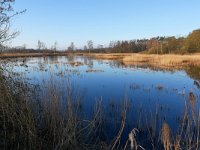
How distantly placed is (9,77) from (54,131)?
1.21 meters

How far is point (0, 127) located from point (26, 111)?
1.55 ft

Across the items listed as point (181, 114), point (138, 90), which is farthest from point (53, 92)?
point (138, 90)

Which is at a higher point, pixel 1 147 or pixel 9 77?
pixel 9 77

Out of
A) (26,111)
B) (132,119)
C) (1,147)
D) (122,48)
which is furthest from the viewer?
(122,48)

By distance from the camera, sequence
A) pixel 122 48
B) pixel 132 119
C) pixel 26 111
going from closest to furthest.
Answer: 1. pixel 26 111
2. pixel 132 119
3. pixel 122 48

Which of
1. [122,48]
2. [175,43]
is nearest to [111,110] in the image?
[175,43]

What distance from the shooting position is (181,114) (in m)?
8.96

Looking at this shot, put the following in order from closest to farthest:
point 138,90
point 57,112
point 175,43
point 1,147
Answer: point 1,147
point 57,112
point 138,90
point 175,43

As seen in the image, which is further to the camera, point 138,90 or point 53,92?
point 138,90

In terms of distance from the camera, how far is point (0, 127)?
455 centimetres

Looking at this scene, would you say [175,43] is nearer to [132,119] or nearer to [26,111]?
[132,119]

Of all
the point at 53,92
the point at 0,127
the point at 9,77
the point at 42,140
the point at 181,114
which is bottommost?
the point at 181,114

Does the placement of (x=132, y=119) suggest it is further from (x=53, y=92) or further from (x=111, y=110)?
(x=53, y=92)

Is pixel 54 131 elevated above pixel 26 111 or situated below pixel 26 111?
below
